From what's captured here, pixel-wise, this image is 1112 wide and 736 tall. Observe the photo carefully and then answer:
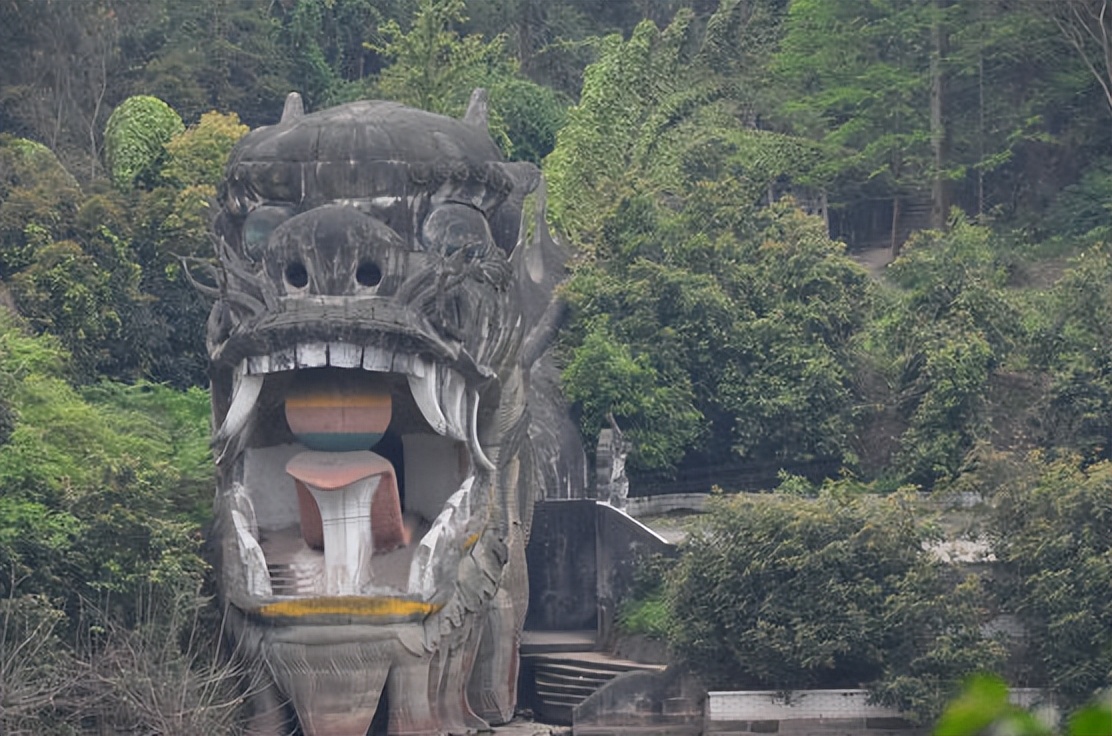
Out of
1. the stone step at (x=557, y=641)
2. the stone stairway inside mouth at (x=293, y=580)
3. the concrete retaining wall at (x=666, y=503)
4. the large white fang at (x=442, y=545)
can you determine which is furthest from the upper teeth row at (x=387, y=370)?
the concrete retaining wall at (x=666, y=503)

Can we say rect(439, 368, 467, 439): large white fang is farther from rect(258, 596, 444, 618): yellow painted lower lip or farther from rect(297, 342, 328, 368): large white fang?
rect(258, 596, 444, 618): yellow painted lower lip

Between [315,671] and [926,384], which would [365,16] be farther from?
[315,671]

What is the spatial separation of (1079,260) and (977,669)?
8811mm

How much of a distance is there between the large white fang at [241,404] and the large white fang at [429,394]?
1417mm

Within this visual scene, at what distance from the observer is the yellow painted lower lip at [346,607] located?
69.7ft

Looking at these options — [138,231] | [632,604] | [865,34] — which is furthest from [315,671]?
[865,34]

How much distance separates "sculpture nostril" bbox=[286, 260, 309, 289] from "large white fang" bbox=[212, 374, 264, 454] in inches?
36.1

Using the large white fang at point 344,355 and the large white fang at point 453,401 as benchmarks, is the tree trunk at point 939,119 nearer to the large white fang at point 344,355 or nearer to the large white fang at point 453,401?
the large white fang at point 453,401

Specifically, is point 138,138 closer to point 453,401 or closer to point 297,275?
point 297,275

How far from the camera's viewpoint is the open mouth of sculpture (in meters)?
21.5

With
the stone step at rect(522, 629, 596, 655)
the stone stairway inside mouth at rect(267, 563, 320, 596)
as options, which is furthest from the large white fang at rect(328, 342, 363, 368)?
the stone step at rect(522, 629, 596, 655)

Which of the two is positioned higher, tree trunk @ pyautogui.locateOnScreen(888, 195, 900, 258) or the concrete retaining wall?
tree trunk @ pyautogui.locateOnScreen(888, 195, 900, 258)

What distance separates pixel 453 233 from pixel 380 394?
1726mm

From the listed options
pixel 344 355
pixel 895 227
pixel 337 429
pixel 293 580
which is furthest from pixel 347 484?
pixel 895 227
